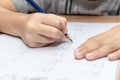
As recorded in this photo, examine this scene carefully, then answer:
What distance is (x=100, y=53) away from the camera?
1.95 ft

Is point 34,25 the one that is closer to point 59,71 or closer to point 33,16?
point 33,16

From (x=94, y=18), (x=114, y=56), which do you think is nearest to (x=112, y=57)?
(x=114, y=56)

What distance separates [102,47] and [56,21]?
123mm

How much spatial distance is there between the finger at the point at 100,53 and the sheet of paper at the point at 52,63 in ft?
0.04

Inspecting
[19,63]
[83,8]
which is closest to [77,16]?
[83,8]

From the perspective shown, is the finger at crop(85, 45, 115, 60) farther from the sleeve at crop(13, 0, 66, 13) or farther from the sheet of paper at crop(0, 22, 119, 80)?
the sleeve at crop(13, 0, 66, 13)

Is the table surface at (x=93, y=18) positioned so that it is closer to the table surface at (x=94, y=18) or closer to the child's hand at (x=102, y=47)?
the table surface at (x=94, y=18)

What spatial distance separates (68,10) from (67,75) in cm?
39

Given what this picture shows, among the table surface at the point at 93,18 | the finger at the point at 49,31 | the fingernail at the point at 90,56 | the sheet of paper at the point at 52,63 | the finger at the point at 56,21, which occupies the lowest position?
the table surface at the point at 93,18

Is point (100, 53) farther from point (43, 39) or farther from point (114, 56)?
point (43, 39)

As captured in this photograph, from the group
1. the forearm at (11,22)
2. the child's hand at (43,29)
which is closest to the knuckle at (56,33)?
the child's hand at (43,29)

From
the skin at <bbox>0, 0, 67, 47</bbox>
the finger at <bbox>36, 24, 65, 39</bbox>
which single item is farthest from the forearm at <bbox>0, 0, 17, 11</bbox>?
the finger at <bbox>36, 24, 65, 39</bbox>

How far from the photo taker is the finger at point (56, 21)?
0.63m

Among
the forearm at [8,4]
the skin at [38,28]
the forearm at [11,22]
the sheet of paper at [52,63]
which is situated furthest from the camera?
the forearm at [8,4]
